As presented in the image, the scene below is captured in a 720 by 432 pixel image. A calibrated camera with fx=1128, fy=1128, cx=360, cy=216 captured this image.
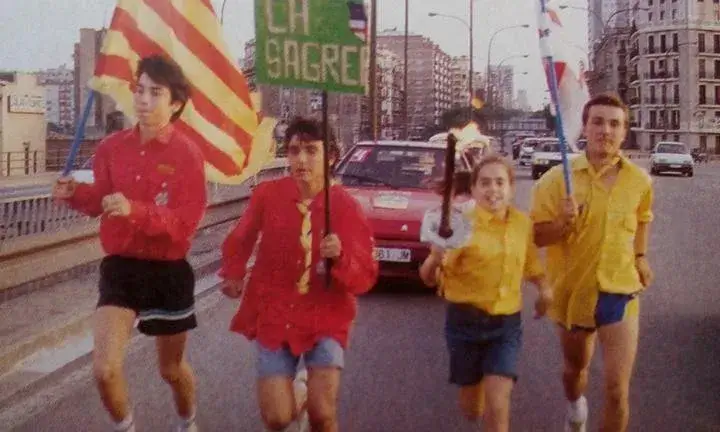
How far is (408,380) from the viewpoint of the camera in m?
7.38

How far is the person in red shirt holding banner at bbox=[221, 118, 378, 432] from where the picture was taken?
4.48 metres

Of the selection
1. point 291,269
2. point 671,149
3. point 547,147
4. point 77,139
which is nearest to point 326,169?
point 291,269

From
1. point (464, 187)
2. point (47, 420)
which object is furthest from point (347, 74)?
point (47, 420)

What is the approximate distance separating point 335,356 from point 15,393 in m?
3.22

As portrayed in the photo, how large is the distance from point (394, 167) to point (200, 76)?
6.76 meters

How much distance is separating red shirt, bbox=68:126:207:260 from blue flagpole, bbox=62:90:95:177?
9cm

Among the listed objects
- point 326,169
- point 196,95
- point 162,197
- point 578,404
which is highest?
point 196,95

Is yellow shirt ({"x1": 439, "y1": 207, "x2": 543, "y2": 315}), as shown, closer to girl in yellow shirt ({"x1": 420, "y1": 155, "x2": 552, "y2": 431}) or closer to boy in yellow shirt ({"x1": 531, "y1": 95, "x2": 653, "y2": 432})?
girl in yellow shirt ({"x1": 420, "y1": 155, "x2": 552, "y2": 431})

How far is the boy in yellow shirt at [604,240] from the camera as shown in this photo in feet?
16.5

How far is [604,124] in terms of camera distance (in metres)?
5.09

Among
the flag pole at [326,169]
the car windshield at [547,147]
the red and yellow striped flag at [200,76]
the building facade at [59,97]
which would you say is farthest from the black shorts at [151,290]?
the building facade at [59,97]

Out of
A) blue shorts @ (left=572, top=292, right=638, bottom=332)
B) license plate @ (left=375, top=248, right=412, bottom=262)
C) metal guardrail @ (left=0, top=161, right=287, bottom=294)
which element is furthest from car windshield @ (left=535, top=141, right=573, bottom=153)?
blue shorts @ (left=572, top=292, right=638, bottom=332)

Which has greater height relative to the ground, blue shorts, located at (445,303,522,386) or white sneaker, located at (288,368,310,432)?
blue shorts, located at (445,303,522,386)

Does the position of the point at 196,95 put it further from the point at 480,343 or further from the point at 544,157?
the point at 544,157
